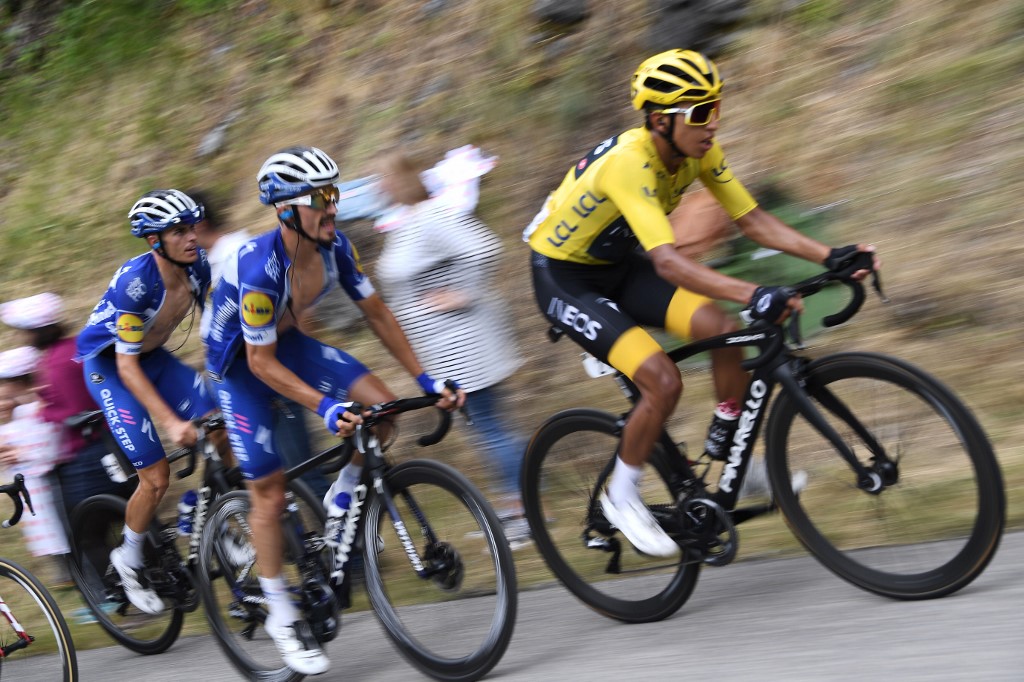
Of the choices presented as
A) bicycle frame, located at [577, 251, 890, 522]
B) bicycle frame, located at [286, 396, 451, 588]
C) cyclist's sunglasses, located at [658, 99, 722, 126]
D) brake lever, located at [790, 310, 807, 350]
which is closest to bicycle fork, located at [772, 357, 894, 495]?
bicycle frame, located at [577, 251, 890, 522]

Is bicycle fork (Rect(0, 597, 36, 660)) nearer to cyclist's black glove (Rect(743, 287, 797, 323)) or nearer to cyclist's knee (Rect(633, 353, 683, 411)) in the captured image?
cyclist's knee (Rect(633, 353, 683, 411))

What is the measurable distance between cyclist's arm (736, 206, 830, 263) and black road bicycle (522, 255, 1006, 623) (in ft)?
0.51

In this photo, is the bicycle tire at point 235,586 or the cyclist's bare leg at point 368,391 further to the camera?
the bicycle tire at point 235,586

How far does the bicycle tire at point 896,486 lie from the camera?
146 inches

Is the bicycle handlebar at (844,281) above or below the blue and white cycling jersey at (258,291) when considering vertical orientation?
below

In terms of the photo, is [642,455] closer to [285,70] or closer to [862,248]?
[862,248]

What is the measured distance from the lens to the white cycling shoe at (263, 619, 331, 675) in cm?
451

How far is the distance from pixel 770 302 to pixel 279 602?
2384mm

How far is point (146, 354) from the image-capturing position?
571 centimetres

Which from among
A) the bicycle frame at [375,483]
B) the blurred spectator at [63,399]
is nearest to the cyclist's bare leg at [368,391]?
the bicycle frame at [375,483]

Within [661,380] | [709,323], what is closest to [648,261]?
[709,323]

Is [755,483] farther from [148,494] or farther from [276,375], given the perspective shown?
[148,494]

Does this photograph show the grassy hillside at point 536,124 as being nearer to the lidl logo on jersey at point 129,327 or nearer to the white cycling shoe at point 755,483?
the white cycling shoe at point 755,483

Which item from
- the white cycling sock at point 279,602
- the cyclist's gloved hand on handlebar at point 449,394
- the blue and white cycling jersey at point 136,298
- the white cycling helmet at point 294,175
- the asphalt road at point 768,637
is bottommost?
the asphalt road at point 768,637
